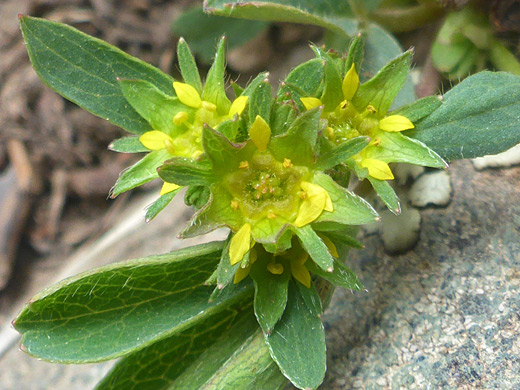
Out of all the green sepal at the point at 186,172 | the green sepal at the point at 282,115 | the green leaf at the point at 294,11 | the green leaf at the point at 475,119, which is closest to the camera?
the green sepal at the point at 186,172

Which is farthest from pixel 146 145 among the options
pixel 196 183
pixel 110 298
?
pixel 110 298

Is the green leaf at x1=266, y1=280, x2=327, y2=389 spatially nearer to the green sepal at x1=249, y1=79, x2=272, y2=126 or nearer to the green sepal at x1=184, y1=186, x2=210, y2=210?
the green sepal at x1=184, y1=186, x2=210, y2=210

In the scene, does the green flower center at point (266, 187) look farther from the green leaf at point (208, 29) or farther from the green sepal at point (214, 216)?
the green leaf at point (208, 29)

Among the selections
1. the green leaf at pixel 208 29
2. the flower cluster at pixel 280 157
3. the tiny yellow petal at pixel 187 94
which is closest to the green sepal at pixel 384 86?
the flower cluster at pixel 280 157

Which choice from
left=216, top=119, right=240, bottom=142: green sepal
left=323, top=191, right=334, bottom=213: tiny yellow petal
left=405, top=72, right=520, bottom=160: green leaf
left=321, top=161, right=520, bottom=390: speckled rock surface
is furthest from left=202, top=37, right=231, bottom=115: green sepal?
left=321, top=161, right=520, bottom=390: speckled rock surface

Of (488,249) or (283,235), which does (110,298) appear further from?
(488,249)
